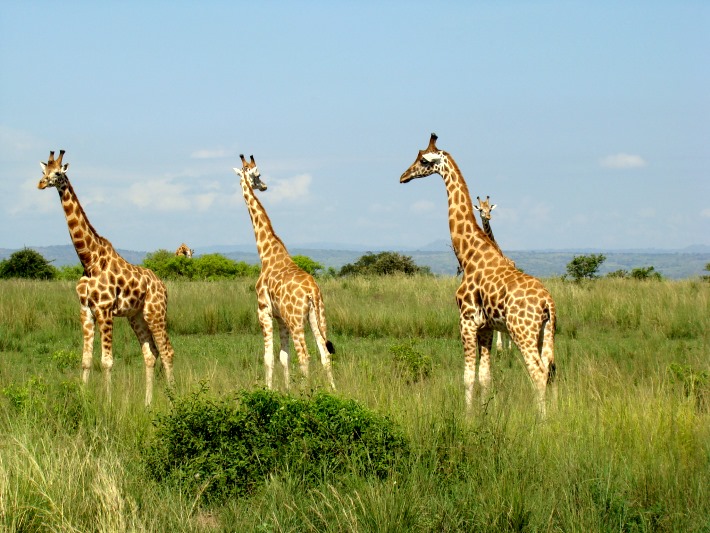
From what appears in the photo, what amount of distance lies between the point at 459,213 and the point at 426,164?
2.31 ft

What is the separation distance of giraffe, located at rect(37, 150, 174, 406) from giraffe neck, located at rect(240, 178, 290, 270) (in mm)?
Result: 1426

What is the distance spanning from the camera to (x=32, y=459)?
20.7ft

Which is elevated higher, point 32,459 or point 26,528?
point 32,459

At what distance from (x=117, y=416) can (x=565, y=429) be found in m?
4.15

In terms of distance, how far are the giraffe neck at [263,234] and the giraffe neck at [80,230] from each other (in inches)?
80.2

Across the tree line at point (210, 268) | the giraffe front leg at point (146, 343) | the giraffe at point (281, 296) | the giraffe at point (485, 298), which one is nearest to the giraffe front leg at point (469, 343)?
the giraffe at point (485, 298)

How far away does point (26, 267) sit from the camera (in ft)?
119

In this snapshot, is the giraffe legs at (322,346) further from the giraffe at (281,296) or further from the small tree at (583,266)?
the small tree at (583,266)

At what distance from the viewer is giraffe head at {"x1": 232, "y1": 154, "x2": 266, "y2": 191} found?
11.7 meters

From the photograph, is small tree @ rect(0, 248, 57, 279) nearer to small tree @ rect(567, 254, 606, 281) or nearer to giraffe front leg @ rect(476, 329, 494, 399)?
small tree @ rect(567, 254, 606, 281)

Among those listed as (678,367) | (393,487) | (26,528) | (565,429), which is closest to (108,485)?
(26,528)

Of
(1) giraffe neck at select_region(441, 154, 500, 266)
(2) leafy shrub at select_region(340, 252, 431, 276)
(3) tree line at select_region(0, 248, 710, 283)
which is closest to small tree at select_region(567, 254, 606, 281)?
(3) tree line at select_region(0, 248, 710, 283)

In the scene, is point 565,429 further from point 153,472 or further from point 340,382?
point 153,472

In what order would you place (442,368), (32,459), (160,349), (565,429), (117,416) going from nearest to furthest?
1. (32,459)
2. (565,429)
3. (117,416)
4. (160,349)
5. (442,368)
